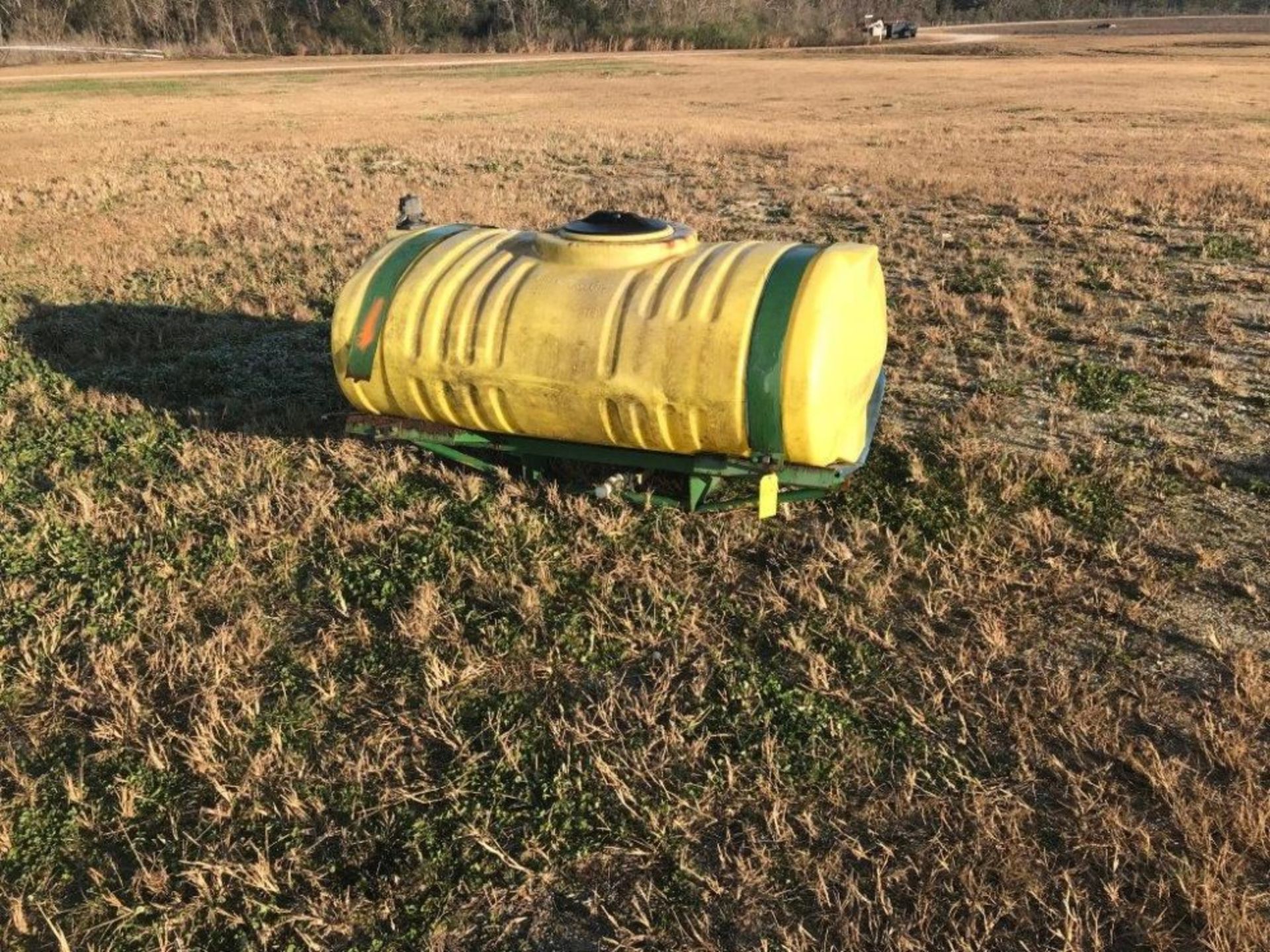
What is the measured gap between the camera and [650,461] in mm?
4875

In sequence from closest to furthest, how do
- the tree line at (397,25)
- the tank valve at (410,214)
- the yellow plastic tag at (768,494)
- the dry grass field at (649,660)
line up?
the dry grass field at (649,660), the yellow plastic tag at (768,494), the tank valve at (410,214), the tree line at (397,25)

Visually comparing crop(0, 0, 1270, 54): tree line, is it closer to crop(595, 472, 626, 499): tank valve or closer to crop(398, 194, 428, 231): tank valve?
crop(398, 194, 428, 231): tank valve

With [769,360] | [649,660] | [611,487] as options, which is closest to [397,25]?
[611,487]

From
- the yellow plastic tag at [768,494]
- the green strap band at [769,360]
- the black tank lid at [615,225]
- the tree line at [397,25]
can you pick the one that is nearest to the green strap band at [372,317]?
the black tank lid at [615,225]

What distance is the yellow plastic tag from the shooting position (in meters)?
4.59

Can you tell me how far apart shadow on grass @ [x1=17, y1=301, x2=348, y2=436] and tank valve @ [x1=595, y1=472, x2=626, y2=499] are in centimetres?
271

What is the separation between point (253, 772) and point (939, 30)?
358ft

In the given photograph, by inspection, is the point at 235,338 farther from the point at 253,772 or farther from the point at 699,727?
the point at 699,727

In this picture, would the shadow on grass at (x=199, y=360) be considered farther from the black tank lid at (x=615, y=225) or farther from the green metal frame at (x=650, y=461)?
the black tank lid at (x=615, y=225)

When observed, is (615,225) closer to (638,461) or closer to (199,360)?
(638,461)

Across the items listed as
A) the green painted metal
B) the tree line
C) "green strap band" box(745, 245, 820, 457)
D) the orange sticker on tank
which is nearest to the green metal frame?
the green painted metal

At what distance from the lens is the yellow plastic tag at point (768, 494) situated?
4.59 metres

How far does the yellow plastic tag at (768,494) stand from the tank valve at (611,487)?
3.15 ft

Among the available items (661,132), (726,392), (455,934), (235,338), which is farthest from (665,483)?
(661,132)
